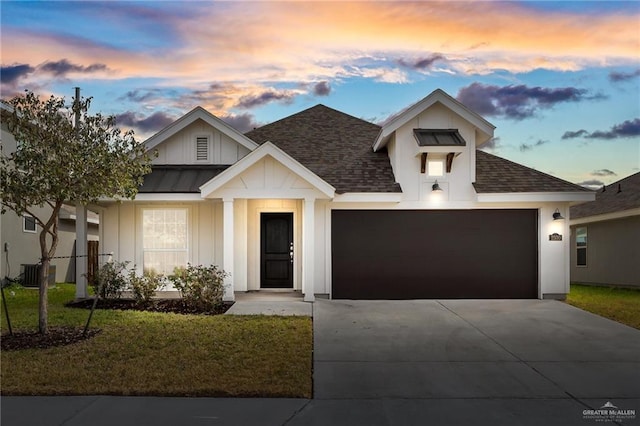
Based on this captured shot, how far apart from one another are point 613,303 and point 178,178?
1193 cm

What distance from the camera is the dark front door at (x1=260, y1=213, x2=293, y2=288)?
13.4 meters

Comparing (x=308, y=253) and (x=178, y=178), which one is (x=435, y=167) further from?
(x=178, y=178)

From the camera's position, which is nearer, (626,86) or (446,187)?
(446,187)

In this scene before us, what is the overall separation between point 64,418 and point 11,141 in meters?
15.4

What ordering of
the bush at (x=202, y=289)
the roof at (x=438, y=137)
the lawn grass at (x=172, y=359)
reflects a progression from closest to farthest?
the lawn grass at (x=172, y=359) → the bush at (x=202, y=289) → the roof at (x=438, y=137)

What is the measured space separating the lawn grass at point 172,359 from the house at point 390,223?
3.46m

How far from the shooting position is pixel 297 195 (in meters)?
11.9

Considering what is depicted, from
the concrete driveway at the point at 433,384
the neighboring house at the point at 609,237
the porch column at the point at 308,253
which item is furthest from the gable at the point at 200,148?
the neighboring house at the point at 609,237

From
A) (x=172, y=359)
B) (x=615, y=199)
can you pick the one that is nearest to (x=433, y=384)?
(x=172, y=359)

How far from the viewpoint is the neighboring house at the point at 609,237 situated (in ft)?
54.3

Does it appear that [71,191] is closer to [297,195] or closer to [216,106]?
[297,195]

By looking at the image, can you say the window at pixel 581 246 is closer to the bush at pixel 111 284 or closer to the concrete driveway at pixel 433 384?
the concrete driveway at pixel 433 384

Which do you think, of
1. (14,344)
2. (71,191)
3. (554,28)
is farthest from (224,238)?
(554,28)

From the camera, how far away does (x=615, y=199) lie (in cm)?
1823
